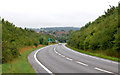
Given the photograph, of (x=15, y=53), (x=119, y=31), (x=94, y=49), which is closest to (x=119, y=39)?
(x=119, y=31)

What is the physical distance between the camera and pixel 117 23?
19.6 m

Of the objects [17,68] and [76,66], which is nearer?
[17,68]

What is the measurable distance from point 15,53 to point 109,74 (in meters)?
9.92

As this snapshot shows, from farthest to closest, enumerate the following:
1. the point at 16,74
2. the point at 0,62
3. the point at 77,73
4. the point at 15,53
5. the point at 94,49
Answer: the point at 94,49
the point at 15,53
the point at 0,62
the point at 77,73
the point at 16,74

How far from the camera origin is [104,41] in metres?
20.7

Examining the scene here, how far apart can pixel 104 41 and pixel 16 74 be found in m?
14.4

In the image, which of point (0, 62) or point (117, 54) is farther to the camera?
point (117, 54)

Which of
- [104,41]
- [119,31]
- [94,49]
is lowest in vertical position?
[94,49]

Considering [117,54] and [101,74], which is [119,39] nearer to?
[117,54]

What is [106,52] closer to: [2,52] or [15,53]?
[15,53]

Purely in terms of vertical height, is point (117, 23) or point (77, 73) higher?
point (117, 23)

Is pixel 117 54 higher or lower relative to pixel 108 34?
lower

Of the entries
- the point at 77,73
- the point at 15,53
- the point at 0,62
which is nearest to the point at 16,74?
the point at 77,73

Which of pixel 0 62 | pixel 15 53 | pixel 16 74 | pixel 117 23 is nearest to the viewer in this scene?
pixel 16 74
